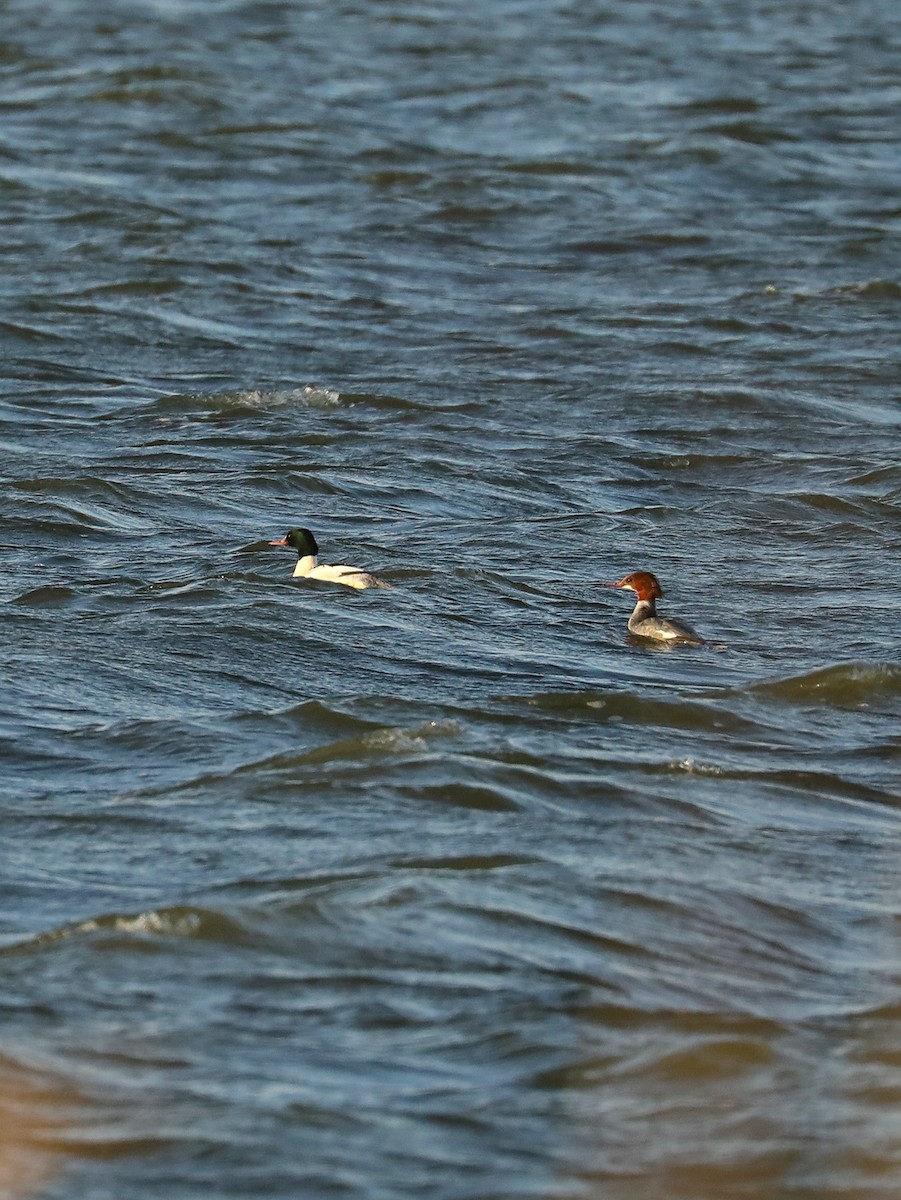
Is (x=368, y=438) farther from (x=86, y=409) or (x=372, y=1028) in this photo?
(x=372, y=1028)

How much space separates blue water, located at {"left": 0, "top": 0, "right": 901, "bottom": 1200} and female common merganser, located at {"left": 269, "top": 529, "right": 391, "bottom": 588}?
0.37 ft

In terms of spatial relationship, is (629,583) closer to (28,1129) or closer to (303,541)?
(303,541)

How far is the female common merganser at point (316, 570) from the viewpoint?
11.3 m

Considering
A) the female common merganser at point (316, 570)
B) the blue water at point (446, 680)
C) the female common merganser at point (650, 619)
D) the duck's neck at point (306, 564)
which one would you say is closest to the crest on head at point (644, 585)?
the female common merganser at point (650, 619)

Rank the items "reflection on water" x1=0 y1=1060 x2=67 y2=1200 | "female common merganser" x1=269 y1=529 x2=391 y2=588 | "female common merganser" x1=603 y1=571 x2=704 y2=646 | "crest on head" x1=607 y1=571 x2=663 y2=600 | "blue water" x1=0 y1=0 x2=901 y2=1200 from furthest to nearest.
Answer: "female common merganser" x1=269 y1=529 x2=391 y2=588 → "crest on head" x1=607 y1=571 x2=663 y2=600 → "female common merganser" x1=603 y1=571 x2=704 y2=646 → "blue water" x1=0 y1=0 x2=901 y2=1200 → "reflection on water" x1=0 y1=1060 x2=67 y2=1200

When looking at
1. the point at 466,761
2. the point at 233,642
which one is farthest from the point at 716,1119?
the point at 233,642

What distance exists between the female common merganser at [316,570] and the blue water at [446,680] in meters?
0.11

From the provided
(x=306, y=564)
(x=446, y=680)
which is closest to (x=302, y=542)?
(x=306, y=564)

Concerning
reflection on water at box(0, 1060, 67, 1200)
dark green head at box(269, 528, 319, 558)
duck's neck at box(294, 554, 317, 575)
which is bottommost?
duck's neck at box(294, 554, 317, 575)

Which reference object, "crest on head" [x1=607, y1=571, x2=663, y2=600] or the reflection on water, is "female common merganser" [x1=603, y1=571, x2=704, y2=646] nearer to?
"crest on head" [x1=607, y1=571, x2=663, y2=600]

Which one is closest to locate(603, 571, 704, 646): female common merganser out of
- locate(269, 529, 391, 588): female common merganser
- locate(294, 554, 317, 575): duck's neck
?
locate(269, 529, 391, 588): female common merganser

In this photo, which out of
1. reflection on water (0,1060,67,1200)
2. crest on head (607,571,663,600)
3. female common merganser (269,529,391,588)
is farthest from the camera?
female common merganser (269,529,391,588)

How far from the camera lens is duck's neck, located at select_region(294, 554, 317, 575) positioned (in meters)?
11.4

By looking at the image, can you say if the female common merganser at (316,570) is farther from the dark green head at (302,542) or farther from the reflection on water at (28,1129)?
the reflection on water at (28,1129)
